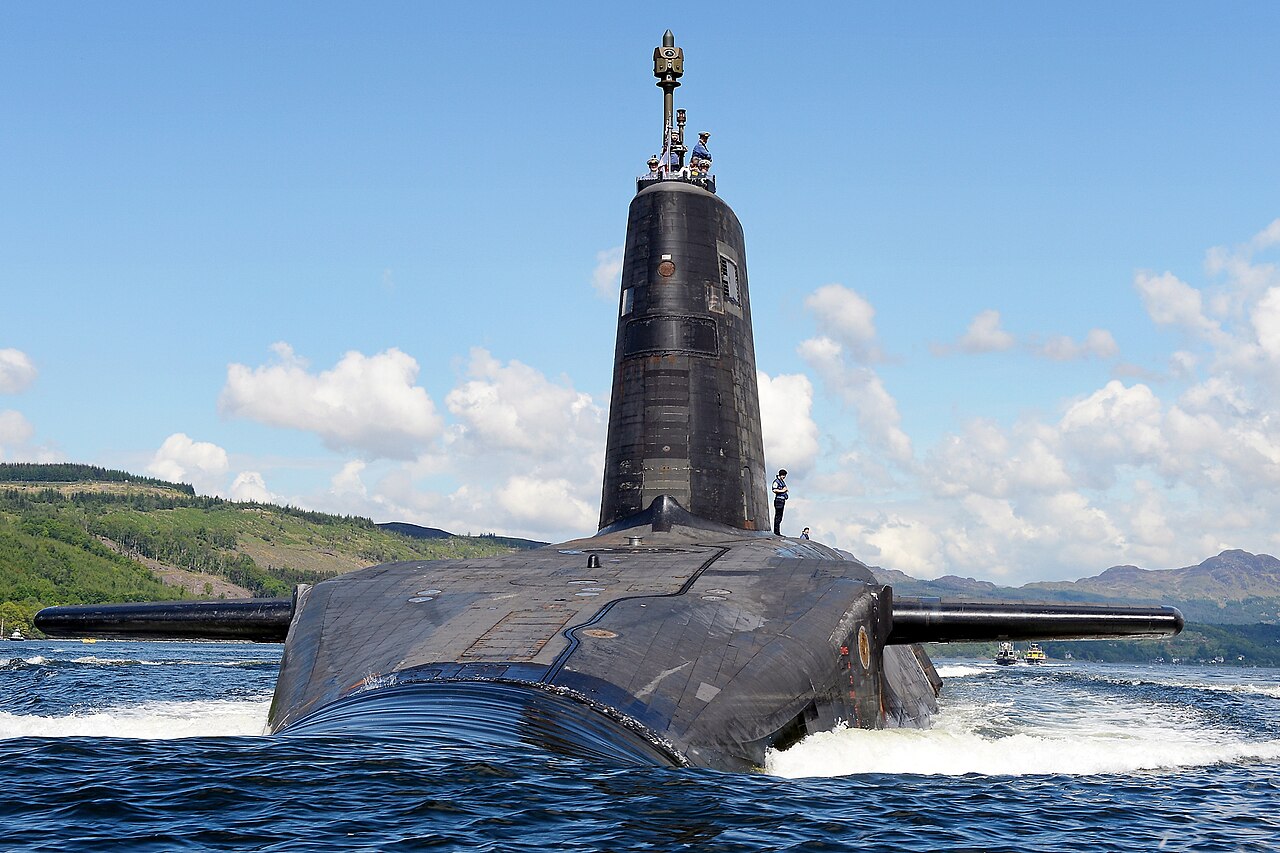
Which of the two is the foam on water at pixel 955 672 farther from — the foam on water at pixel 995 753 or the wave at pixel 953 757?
the wave at pixel 953 757

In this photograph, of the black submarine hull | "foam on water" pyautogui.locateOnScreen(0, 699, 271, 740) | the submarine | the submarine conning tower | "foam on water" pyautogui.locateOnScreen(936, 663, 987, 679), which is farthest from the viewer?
"foam on water" pyautogui.locateOnScreen(936, 663, 987, 679)

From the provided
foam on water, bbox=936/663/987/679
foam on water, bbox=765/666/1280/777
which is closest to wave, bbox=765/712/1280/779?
foam on water, bbox=765/666/1280/777

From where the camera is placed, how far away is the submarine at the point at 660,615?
1251cm

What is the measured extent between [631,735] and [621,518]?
14.1 meters

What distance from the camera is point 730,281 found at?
90.5 feet

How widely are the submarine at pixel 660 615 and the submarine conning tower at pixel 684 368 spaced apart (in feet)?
0.15

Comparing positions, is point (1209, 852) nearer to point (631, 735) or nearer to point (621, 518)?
point (631, 735)

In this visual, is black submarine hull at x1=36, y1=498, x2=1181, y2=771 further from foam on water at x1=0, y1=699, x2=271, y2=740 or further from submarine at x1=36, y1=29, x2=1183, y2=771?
foam on water at x1=0, y1=699, x2=271, y2=740

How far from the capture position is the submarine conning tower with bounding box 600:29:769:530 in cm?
2570

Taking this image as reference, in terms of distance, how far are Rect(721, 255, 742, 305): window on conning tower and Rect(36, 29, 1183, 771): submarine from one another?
51 millimetres

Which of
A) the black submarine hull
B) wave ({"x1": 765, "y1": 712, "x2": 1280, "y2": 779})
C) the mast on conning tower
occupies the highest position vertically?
the mast on conning tower

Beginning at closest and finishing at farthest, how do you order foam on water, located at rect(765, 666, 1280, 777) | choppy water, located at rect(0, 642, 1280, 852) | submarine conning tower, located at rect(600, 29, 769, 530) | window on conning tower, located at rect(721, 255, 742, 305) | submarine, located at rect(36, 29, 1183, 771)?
1. choppy water, located at rect(0, 642, 1280, 852)
2. submarine, located at rect(36, 29, 1183, 771)
3. foam on water, located at rect(765, 666, 1280, 777)
4. submarine conning tower, located at rect(600, 29, 769, 530)
5. window on conning tower, located at rect(721, 255, 742, 305)

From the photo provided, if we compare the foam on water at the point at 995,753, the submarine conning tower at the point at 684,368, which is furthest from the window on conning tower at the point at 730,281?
the foam on water at the point at 995,753

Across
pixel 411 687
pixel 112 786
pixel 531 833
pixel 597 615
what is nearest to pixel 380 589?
pixel 597 615
